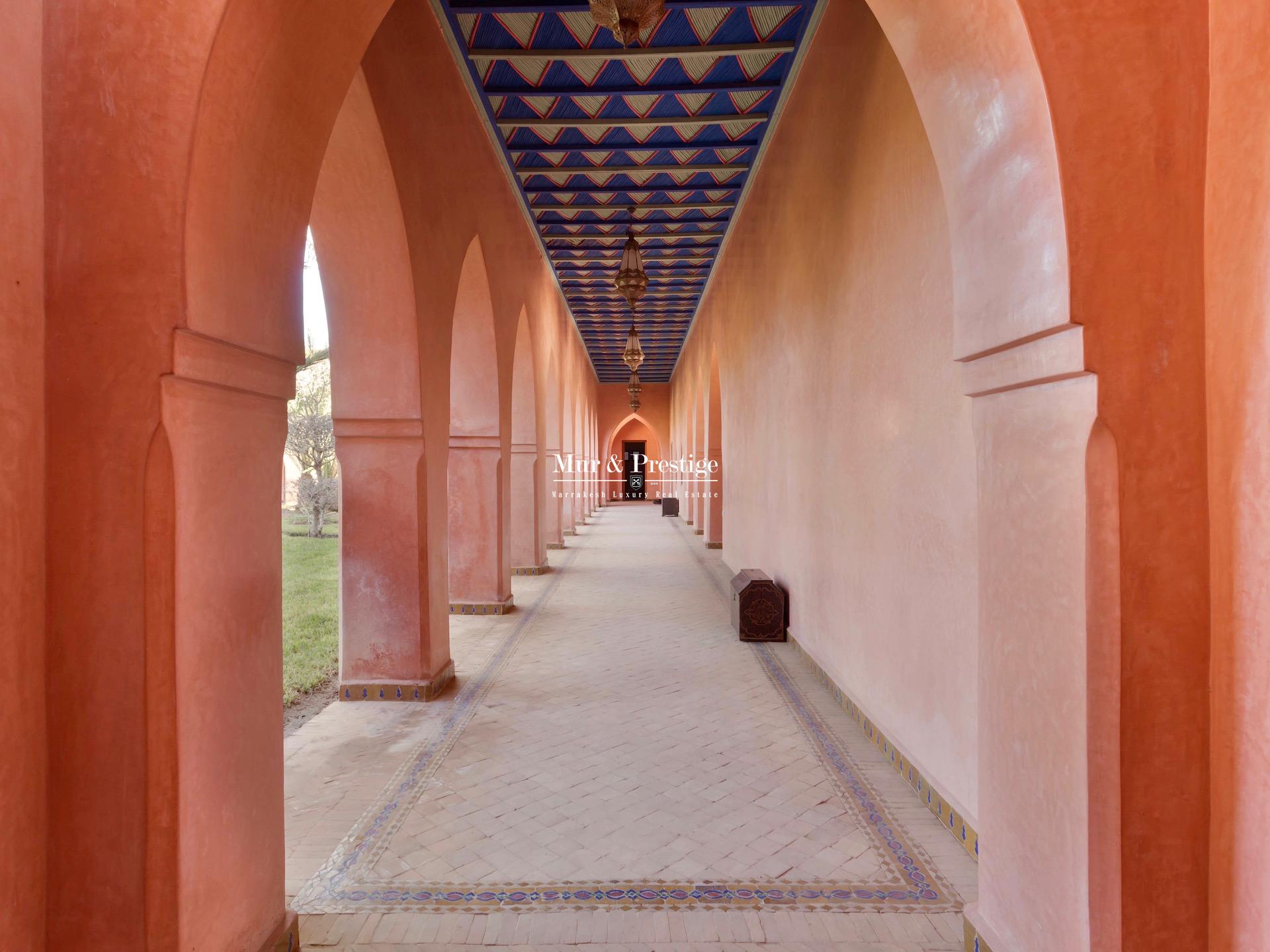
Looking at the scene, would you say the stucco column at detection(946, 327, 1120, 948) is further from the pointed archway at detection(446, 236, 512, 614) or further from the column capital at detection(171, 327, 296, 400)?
the pointed archway at detection(446, 236, 512, 614)

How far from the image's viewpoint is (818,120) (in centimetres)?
567

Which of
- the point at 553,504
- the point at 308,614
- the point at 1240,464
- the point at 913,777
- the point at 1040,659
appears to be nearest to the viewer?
the point at 1240,464

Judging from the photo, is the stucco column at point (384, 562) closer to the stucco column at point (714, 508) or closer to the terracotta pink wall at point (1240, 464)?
the terracotta pink wall at point (1240, 464)

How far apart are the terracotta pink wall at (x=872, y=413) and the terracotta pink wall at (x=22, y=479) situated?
3452mm

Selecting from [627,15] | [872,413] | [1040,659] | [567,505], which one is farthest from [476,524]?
[567,505]

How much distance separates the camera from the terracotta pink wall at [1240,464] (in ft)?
6.11

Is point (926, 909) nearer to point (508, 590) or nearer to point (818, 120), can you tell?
point (818, 120)

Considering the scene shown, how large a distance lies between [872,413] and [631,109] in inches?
171

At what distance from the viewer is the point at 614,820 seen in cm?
367

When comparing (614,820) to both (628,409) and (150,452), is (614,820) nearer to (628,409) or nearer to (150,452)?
(150,452)

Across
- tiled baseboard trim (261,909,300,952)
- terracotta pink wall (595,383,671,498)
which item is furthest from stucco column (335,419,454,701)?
terracotta pink wall (595,383,671,498)

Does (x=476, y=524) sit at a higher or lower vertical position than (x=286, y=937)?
higher

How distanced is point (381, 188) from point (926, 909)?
516cm

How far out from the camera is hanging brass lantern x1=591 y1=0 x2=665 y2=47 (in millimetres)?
3248
